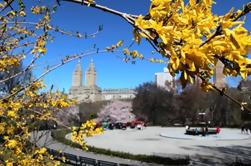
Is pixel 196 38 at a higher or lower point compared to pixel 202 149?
higher

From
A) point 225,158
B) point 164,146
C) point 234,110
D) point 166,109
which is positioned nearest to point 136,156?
point 225,158

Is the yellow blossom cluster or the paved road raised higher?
the yellow blossom cluster

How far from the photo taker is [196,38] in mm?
1216

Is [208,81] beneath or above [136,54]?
beneath

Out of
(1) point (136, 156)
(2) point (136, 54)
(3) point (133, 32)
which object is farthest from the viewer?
(1) point (136, 156)

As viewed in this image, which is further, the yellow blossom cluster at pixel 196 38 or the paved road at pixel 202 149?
the paved road at pixel 202 149

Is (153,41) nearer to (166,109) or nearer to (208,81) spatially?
(208,81)

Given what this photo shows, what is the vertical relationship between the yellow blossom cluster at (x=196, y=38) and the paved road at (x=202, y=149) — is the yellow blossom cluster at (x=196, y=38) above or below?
above

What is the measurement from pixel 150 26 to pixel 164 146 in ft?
86.1

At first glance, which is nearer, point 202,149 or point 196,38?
point 196,38

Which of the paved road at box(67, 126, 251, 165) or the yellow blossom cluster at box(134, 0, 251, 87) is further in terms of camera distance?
the paved road at box(67, 126, 251, 165)

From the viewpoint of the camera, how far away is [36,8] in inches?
196

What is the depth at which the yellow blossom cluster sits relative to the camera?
114 centimetres

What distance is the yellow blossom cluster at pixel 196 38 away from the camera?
45.0 inches
